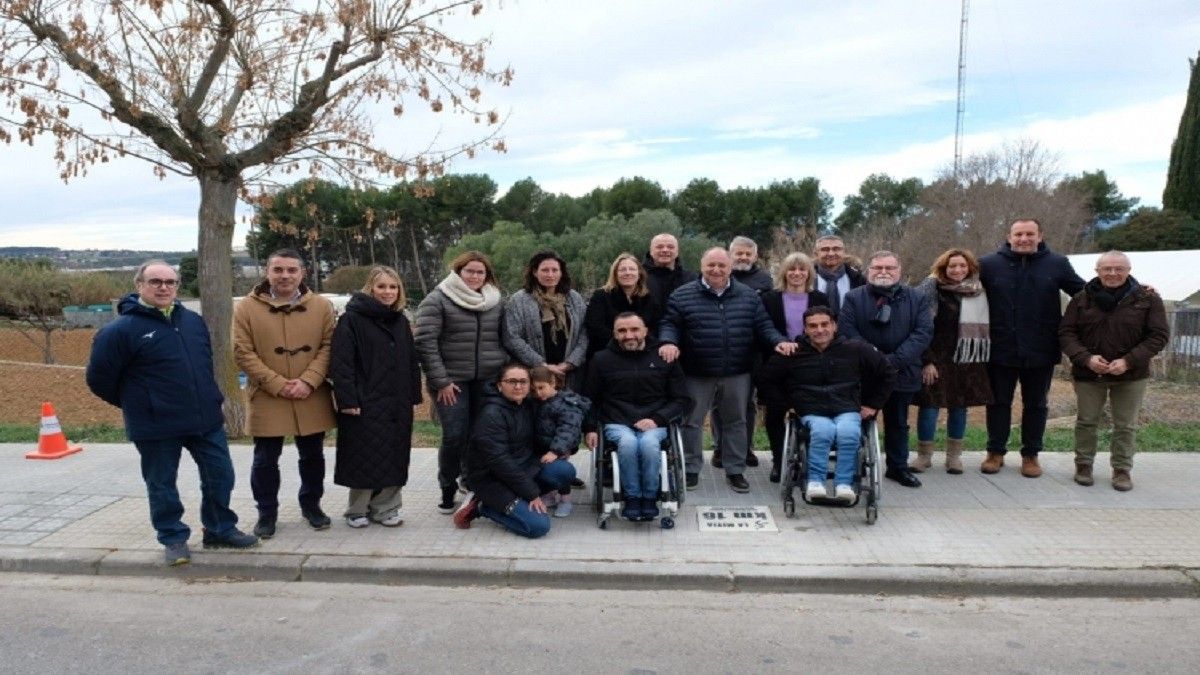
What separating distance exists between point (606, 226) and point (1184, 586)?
2934 cm

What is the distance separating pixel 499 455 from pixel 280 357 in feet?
4.69

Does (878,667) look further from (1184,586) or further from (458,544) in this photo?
(458,544)

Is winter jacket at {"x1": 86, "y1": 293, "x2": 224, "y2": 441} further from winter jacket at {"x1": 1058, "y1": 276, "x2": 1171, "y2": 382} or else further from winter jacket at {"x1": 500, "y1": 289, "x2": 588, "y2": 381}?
winter jacket at {"x1": 1058, "y1": 276, "x2": 1171, "y2": 382}

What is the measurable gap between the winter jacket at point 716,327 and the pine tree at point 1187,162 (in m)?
45.9

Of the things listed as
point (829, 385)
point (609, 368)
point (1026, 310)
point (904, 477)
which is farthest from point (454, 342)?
point (1026, 310)

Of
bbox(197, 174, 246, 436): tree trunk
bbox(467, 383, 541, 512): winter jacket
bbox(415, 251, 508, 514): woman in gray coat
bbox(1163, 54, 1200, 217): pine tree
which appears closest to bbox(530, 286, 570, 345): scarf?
bbox(415, 251, 508, 514): woman in gray coat

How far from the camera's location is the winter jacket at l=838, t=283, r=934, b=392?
568 cm

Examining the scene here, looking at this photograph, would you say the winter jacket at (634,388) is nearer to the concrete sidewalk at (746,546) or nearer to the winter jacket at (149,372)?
the concrete sidewalk at (746,546)

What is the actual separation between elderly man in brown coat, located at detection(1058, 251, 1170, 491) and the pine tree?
4444 centimetres

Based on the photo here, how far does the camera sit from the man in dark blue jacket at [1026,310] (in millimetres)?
5820

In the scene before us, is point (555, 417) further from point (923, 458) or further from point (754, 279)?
point (923, 458)

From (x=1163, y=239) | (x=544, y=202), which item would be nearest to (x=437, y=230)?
(x=544, y=202)

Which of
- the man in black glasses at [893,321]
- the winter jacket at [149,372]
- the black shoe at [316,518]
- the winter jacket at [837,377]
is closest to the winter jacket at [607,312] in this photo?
the winter jacket at [837,377]

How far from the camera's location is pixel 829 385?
5.29 metres
